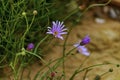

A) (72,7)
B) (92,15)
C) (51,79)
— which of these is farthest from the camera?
(92,15)

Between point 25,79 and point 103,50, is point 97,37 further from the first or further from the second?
point 25,79

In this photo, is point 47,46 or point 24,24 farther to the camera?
point 47,46

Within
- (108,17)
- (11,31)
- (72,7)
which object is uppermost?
(11,31)

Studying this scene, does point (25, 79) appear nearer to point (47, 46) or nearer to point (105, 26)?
point (47, 46)

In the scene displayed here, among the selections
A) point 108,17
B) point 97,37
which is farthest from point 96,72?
point 108,17

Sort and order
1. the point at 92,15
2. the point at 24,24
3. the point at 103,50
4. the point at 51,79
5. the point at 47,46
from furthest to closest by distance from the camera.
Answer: the point at 92,15 < the point at 103,50 < the point at 47,46 < the point at 24,24 < the point at 51,79

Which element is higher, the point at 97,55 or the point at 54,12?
the point at 54,12

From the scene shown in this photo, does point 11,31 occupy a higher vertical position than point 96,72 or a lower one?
higher

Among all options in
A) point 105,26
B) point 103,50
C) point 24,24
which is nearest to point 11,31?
point 24,24

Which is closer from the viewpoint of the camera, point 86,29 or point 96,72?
point 96,72
